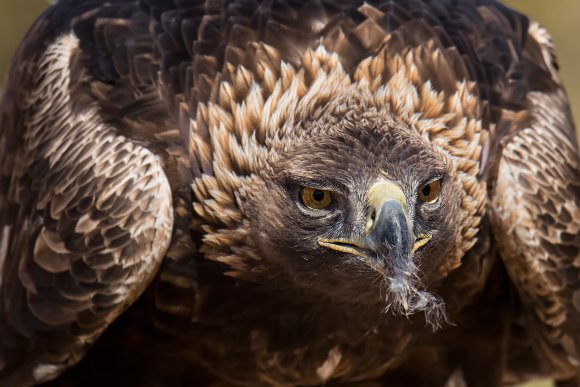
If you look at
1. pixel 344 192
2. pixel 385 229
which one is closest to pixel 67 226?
pixel 344 192

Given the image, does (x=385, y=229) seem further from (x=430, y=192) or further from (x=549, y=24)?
(x=549, y=24)

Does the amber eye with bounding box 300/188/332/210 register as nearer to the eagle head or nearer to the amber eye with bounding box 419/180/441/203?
the eagle head

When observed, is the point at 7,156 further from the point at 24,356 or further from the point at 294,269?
the point at 294,269

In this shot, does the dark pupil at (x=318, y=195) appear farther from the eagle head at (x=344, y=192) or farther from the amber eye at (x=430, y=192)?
the amber eye at (x=430, y=192)

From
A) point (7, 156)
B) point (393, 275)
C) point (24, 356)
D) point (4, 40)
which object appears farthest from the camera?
point (4, 40)

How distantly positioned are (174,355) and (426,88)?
1.71 m

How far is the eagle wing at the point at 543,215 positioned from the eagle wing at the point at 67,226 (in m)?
1.56

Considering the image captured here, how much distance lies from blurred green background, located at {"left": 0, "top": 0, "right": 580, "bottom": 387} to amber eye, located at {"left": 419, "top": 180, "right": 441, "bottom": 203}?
7186mm

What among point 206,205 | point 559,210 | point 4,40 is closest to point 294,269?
point 206,205

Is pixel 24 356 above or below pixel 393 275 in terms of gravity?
below

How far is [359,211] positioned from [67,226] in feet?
4.47

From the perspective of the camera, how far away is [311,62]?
6117mm

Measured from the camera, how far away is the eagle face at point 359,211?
552cm

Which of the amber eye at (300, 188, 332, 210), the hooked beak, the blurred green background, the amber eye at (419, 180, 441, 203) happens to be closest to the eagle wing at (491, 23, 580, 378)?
the amber eye at (419, 180, 441, 203)
